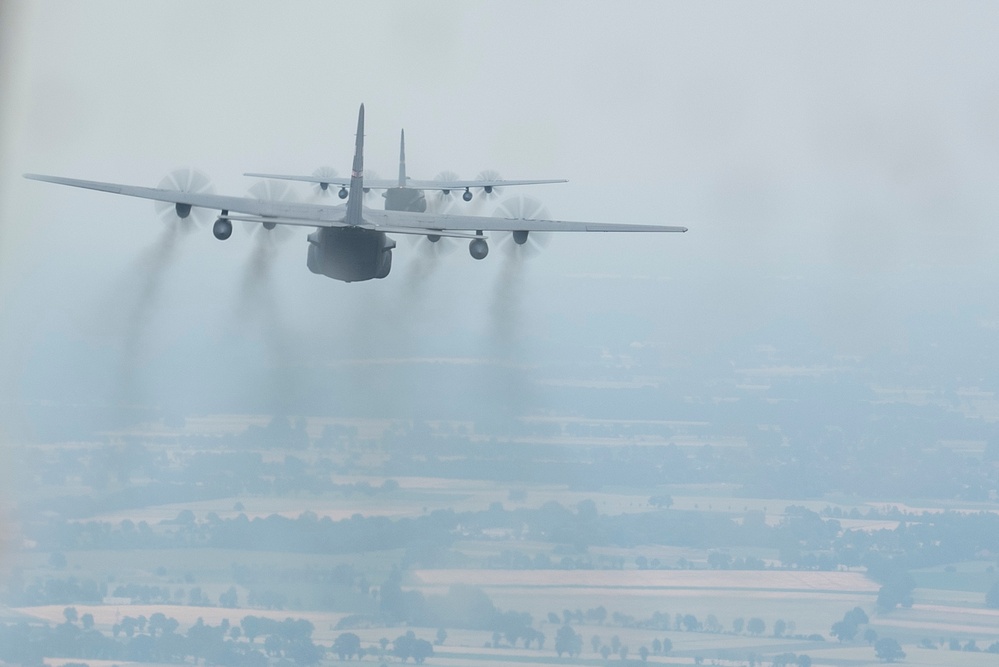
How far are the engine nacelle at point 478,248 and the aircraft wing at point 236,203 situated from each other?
15.4 ft

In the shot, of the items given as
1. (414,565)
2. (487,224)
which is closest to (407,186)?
(487,224)

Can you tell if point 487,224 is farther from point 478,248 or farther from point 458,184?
point 458,184

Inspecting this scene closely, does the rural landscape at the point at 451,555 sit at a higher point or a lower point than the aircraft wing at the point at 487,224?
lower

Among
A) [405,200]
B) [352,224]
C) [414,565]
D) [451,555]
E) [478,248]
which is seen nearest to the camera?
[352,224]

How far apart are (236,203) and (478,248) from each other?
8672mm

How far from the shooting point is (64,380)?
4813 inches

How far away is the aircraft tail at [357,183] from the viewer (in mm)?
52469

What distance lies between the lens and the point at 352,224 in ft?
171

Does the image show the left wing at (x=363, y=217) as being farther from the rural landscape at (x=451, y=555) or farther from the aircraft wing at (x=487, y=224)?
the rural landscape at (x=451, y=555)

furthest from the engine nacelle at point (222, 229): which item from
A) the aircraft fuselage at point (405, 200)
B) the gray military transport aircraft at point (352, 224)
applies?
the aircraft fuselage at point (405, 200)

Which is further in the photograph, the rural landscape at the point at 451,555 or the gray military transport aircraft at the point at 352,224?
the rural landscape at the point at 451,555

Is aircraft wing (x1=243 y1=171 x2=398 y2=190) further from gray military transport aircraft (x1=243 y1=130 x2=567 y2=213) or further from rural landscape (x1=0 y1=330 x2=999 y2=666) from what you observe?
rural landscape (x1=0 y1=330 x2=999 y2=666)

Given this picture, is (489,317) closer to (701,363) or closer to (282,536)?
(282,536)

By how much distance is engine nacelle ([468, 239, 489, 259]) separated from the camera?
54.2m
